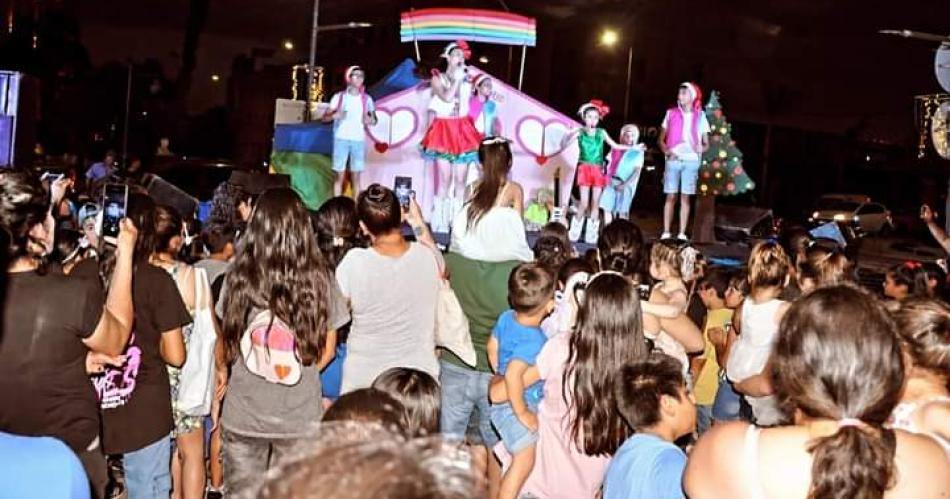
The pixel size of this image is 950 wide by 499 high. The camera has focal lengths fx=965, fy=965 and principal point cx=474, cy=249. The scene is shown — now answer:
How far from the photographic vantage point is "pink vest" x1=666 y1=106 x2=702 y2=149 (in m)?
11.7

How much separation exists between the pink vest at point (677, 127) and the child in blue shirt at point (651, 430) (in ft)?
29.9

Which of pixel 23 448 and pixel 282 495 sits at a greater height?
pixel 282 495

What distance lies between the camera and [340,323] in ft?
12.1

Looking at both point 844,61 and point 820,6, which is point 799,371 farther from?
point 844,61

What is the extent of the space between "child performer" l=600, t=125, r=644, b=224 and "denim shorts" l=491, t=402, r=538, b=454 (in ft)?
28.9

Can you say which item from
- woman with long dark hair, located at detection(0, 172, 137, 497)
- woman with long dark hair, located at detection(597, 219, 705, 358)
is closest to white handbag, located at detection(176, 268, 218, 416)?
woman with long dark hair, located at detection(0, 172, 137, 497)

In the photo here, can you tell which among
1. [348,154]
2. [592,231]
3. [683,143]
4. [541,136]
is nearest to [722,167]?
[541,136]

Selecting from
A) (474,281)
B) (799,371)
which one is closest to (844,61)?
(474,281)

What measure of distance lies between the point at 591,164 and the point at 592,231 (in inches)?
36.0

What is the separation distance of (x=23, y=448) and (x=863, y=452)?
170 centimetres

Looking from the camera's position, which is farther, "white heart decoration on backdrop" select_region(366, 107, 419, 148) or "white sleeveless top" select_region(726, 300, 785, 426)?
"white heart decoration on backdrop" select_region(366, 107, 419, 148)

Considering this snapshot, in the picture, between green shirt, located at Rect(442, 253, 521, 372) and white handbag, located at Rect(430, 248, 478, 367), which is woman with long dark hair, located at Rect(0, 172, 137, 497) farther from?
green shirt, located at Rect(442, 253, 521, 372)

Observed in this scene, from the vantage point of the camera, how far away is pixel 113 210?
3727 millimetres

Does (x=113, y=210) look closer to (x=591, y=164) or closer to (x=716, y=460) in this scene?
(x=716, y=460)
